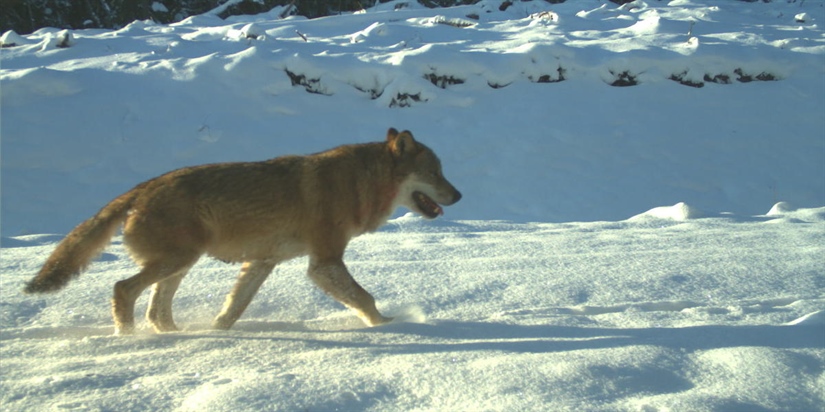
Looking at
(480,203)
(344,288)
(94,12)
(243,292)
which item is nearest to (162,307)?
(243,292)

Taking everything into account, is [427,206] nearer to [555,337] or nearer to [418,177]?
[418,177]

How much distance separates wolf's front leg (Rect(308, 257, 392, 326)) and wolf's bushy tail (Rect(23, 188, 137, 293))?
1341 mm

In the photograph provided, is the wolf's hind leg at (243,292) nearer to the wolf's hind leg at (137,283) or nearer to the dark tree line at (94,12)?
the wolf's hind leg at (137,283)

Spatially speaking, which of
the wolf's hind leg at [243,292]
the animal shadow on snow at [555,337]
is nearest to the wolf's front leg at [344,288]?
the animal shadow on snow at [555,337]

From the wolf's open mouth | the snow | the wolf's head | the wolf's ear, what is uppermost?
the wolf's ear

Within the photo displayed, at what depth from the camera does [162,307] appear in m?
5.40

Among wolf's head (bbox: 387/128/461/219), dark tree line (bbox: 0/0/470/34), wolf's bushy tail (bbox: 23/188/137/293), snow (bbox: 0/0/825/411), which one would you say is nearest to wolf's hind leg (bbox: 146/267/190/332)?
snow (bbox: 0/0/825/411)

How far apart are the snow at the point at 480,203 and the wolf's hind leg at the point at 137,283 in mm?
235

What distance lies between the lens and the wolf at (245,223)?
5055 millimetres

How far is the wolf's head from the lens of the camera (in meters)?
6.02

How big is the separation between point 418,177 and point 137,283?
2240 millimetres

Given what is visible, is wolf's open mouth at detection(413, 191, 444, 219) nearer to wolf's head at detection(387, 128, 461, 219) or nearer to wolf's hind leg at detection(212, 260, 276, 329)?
wolf's head at detection(387, 128, 461, 219)

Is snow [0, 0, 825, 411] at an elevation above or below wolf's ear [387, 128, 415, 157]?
below

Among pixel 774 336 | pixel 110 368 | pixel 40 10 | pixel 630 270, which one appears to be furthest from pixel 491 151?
pixel 40 10
